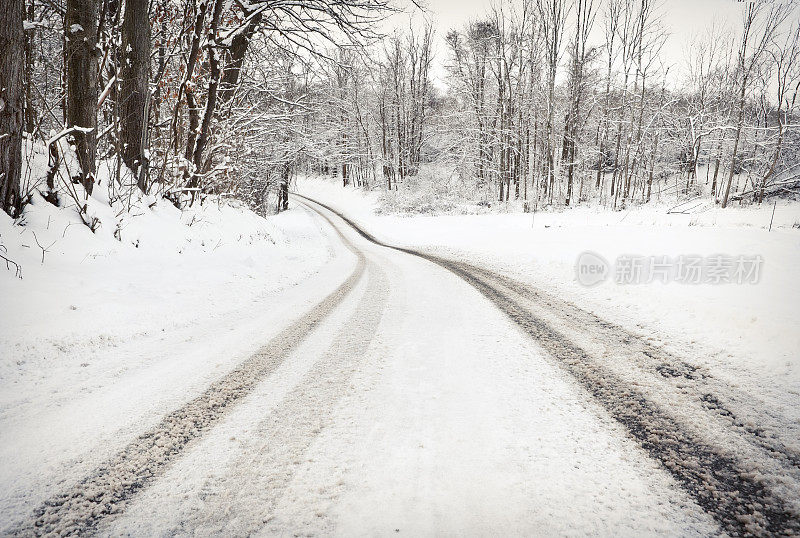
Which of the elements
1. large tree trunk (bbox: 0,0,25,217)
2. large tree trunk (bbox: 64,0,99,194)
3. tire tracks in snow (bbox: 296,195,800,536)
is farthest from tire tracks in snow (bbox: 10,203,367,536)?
large tree trunk (bbox: 64,0,99,194)

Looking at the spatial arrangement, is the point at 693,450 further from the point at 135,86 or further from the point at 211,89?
the point at 211,89

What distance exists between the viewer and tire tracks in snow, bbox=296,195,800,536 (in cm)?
152

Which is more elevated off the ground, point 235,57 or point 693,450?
point 235,57

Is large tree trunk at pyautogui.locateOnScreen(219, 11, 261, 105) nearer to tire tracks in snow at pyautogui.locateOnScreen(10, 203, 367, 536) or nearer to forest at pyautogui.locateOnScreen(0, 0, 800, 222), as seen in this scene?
forest at pyautogui.locateOnScreen(0, 0, 800, 222)

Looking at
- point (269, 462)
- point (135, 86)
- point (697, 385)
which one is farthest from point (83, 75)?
point (697, 385)

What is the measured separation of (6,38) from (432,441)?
6.22 meters

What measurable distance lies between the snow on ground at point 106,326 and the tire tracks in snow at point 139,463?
81 mm

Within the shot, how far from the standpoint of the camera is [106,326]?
3490 mm

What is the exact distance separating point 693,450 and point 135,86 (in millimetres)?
9482

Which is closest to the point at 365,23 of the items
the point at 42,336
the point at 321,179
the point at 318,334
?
the point at 318,334

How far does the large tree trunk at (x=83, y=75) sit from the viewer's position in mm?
5188

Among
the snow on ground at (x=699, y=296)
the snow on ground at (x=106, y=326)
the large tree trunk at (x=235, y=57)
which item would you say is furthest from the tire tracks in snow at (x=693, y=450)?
the large tree trunk at (x=235, y=57)

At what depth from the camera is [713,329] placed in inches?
147

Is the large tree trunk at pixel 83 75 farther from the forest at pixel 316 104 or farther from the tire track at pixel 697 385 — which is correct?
the tire track at pixel 697 385
